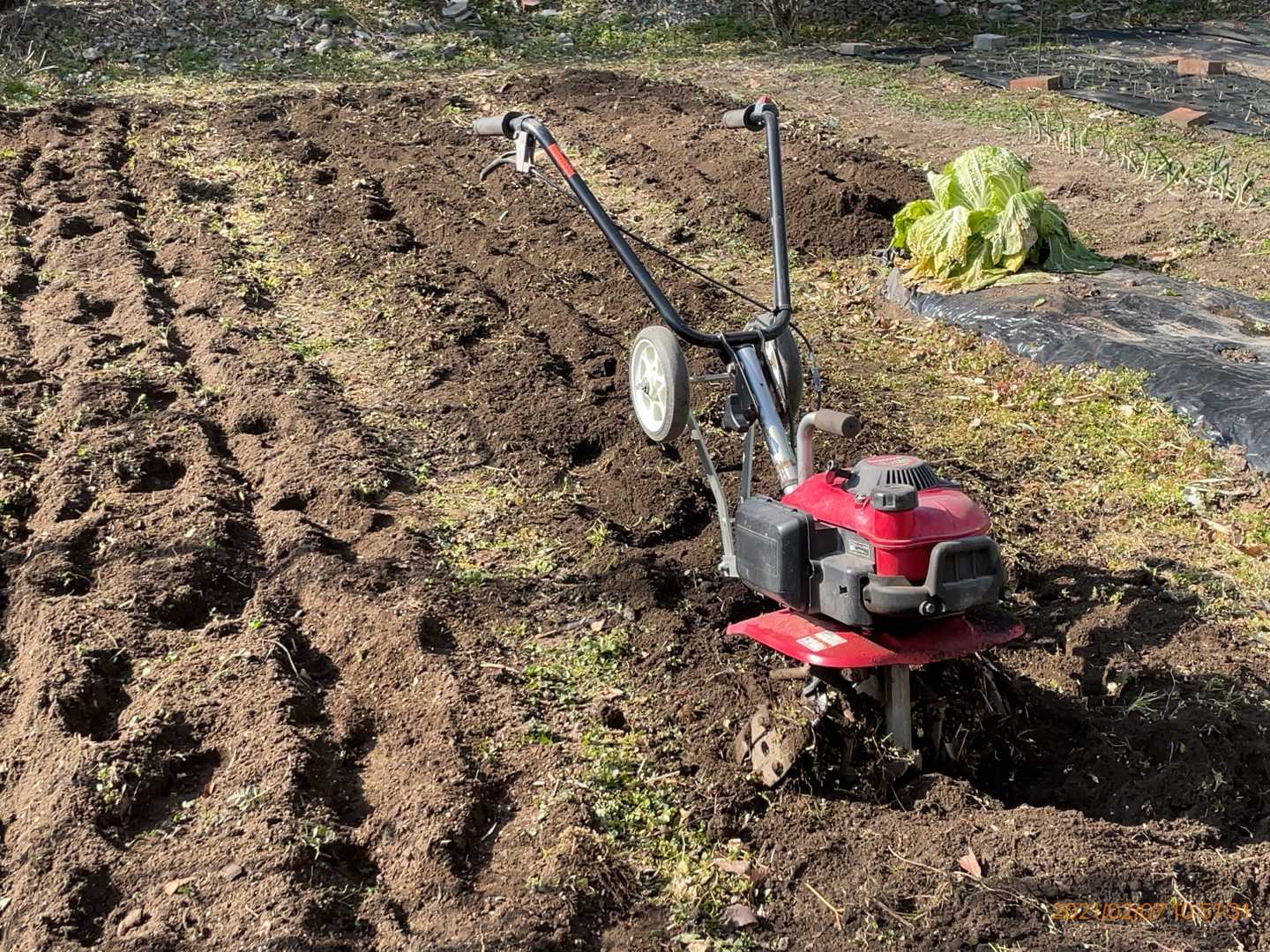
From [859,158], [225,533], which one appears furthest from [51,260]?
[859,158]

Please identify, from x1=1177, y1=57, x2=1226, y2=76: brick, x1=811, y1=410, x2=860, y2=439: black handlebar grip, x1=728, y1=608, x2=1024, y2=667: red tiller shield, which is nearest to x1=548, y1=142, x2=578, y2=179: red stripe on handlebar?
x1=811, y1=410, x2=860, y2=439: black handlebar grip

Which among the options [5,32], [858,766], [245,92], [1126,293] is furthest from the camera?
[5,32]

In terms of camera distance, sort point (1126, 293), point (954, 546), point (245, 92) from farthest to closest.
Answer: point (245, 92) < point (1126, 293) < point (954, 546)

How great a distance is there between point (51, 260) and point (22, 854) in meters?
5.17

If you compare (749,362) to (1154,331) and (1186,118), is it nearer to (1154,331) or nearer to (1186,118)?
(1154,331)

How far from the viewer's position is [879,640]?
9.76 feet

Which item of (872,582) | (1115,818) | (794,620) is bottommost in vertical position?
(1115,818)

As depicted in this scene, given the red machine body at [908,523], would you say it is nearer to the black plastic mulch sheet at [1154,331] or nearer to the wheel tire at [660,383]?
the wheel tire at [660,383]

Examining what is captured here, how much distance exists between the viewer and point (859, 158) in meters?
8.89

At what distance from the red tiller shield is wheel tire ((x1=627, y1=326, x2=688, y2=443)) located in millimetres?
570

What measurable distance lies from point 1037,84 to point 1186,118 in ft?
5.73

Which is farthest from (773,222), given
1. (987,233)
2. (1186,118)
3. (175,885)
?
(1186,118)

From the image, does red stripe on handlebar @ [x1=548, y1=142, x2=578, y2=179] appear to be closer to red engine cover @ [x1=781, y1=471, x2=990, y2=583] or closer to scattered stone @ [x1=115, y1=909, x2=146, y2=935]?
red engine cover @ [x1=781, y1=471, x2=990, y2=583]

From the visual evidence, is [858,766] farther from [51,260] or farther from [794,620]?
[51,260]
